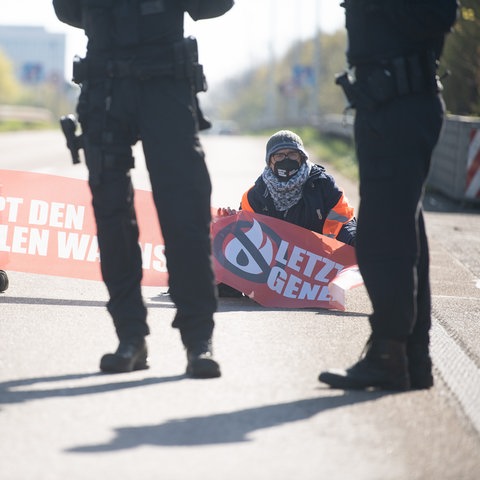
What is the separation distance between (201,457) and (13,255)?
416cm

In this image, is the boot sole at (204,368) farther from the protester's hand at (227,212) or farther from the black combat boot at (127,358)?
the protester's hand at (227,212)

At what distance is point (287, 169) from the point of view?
311 inches

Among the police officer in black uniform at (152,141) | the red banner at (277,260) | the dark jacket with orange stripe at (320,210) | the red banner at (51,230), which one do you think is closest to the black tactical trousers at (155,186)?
the police officer in black uniform at (152,141)

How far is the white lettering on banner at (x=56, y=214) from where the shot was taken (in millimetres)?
7871

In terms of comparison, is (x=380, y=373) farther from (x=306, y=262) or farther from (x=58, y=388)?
(x=306, y=262)

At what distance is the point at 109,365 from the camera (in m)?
5.07

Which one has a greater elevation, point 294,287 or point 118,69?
point 118,69

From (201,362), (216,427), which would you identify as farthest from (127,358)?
(216,427)

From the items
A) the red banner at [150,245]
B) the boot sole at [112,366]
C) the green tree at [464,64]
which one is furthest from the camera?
the green tree at [464,64]

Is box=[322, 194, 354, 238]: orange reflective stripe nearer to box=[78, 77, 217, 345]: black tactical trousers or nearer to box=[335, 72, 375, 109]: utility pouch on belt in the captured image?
box=[78, 77, 217, 345]: black tactical trousers

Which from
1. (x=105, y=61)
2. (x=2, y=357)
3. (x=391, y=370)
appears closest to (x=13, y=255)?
(x=2, y=357)

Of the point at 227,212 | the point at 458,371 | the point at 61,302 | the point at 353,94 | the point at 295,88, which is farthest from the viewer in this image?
the point at 295,88

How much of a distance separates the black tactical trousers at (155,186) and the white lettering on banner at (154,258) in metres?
2.67

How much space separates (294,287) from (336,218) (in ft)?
2.29
